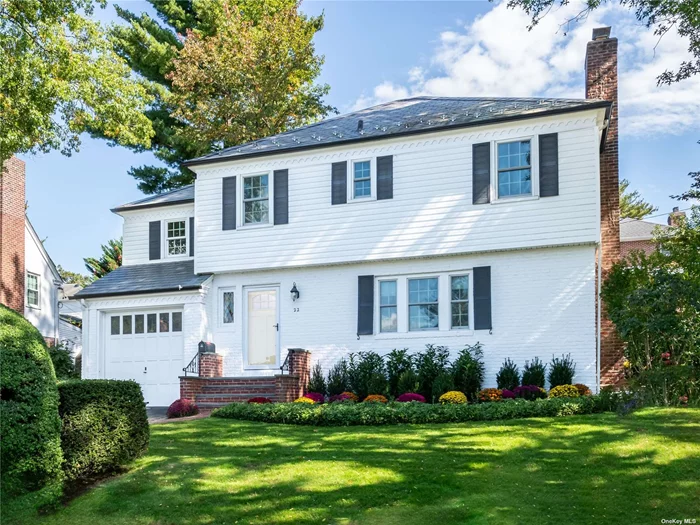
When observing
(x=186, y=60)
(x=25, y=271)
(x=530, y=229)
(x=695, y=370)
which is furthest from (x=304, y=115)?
(x=695, y=370)

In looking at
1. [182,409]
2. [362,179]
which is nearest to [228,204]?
[362,179]

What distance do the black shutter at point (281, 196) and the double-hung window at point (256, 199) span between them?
0.92ft

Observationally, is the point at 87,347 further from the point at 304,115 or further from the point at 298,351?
the point at 304,115

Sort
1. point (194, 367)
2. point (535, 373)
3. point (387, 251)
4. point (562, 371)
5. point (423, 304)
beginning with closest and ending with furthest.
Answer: point (562, 371) < point (535, 373) < point (423, 304) < point (387, 251) < point (194, 367)

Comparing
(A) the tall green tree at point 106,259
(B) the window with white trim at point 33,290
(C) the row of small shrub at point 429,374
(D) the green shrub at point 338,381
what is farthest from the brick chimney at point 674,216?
(B) the window with white trim at point 33,290

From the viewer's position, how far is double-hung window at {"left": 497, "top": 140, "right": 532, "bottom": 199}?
Answer: 17203 mm

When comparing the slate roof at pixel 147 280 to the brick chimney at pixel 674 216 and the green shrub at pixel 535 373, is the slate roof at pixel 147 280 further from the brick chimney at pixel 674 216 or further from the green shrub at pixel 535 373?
the brick chimney at pixel 674 216

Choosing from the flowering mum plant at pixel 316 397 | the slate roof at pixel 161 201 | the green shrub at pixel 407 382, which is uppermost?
the slate roof at pixel 161 201

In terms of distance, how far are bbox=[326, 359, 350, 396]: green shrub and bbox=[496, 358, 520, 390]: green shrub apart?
10.7 feet

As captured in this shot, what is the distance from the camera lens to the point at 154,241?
70.4ft

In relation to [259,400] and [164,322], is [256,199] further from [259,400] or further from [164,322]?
[259,400]

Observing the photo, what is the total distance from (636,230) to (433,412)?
27.8 m

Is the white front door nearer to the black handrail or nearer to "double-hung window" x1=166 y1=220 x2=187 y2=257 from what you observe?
the black handrail

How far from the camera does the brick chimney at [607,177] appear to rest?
17.7m
